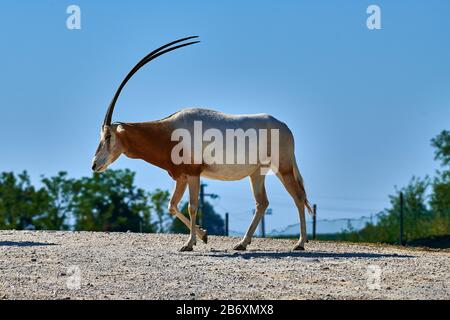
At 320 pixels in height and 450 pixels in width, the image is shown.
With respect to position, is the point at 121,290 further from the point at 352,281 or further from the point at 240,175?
the point at 240,175

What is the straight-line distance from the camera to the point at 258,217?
18875mm

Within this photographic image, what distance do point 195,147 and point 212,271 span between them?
12.2ft

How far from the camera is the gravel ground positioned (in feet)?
42.4

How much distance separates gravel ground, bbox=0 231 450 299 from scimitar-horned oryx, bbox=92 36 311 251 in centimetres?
125

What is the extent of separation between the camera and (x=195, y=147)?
18.1 m

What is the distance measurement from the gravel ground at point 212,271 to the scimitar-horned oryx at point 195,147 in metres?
1.25

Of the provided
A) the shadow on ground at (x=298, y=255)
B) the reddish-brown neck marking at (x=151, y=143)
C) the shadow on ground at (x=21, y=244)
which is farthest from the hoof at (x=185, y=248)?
the shadow on ground at (x=21, y=244)

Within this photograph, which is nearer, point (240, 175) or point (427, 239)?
point (240, 175)

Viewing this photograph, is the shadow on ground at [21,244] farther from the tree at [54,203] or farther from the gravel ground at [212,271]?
the tree at [54,203]

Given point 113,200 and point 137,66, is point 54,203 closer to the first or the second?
point 113,200

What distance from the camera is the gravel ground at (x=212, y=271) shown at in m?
12.9

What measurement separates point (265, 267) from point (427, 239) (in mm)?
11134

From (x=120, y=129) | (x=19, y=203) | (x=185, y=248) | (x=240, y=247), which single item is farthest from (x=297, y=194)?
(x=19, y=203)
